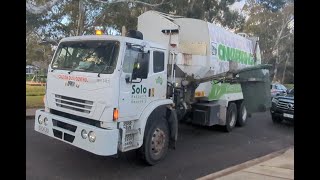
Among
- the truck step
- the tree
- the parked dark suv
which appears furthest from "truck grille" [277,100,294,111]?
the tree

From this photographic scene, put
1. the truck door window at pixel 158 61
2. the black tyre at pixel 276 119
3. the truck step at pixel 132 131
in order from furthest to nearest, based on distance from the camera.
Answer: the black tyre at pixel 276 119, the truck door window at pixel 158 61, the truck step at pixel 132 131

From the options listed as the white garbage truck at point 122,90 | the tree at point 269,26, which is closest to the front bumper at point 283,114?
the white garbage truck at point 122,90

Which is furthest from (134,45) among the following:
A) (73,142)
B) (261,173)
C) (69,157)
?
(261,173)

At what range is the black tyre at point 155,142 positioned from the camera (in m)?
7.33

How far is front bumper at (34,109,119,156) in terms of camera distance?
632 centimetres

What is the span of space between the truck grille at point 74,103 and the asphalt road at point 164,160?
1110mm

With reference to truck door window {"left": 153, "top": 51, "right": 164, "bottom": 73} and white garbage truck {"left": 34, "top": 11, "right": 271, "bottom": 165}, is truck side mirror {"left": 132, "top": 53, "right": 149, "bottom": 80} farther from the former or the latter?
truck door window {"left": 153, "top": 51, "right": 164, "bottom": 73}

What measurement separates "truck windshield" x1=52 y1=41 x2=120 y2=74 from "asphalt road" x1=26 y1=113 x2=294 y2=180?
6.02 feet

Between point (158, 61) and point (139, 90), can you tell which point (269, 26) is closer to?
point (158, 61)

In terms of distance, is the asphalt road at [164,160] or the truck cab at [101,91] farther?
the asphalt road at [164,160]

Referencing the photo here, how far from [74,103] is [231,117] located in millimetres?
6509

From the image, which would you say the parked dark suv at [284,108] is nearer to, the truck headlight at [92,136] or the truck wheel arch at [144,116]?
the truck wheel arch at [144,116]
